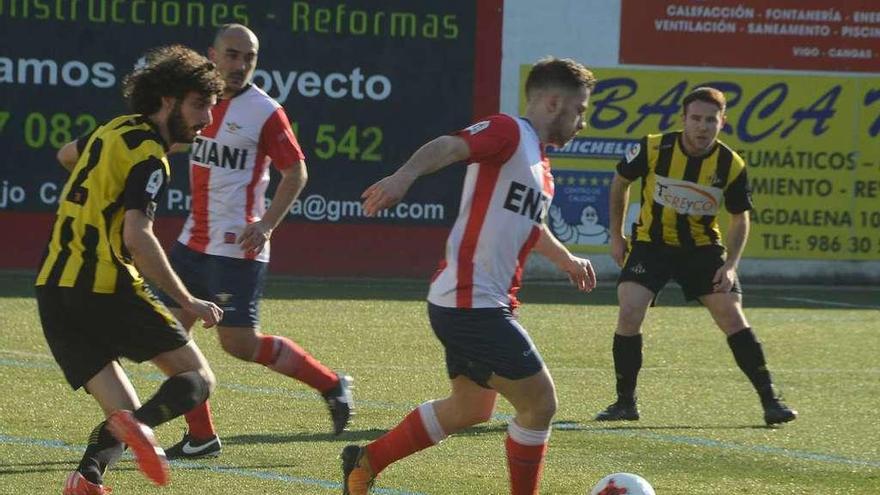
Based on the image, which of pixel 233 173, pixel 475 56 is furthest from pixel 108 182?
pixel 475 56

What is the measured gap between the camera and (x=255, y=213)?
827cm

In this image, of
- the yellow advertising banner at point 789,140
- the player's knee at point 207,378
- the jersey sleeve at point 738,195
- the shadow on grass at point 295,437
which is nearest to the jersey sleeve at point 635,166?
the jersey sleeve at point 738,195

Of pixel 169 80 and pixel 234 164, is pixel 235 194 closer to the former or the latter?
pixel 234 164

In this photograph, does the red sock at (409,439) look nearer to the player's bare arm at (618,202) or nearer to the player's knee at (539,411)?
the player's knee at (539,411)

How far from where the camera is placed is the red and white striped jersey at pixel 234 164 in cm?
812

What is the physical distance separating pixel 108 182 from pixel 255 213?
228 cm

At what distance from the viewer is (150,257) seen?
5.95m

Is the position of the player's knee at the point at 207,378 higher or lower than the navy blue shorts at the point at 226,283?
lower

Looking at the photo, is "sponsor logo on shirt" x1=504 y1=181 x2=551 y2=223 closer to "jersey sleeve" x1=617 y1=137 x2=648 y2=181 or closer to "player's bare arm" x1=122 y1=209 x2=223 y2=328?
"player's bare arm" x1=122 y1=209 x2=223 y2=328

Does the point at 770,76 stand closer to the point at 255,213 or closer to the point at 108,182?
the point at 255,213

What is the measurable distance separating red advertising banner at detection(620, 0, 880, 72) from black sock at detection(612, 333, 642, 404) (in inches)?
373

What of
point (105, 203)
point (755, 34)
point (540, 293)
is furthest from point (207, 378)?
point (755, 34)

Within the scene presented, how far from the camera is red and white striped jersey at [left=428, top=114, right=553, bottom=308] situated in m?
6.10

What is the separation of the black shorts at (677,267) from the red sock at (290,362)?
204cm
